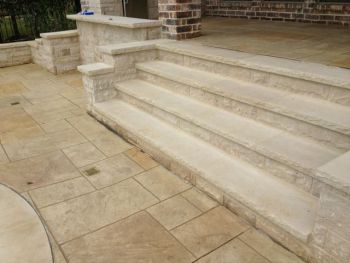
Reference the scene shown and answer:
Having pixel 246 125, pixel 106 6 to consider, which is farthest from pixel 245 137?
pixel 106 6

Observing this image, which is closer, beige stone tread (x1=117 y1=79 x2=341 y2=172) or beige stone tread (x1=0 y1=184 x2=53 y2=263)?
beige stone tread (x1=0 y1=184 x2=53 y2=263)

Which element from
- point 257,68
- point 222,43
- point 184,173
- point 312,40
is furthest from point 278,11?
point 184,173

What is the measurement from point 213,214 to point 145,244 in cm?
60

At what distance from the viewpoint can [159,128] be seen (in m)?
3.62

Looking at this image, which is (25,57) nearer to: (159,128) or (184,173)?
(159,128)

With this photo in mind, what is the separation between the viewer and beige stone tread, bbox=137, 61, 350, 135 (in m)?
2.55

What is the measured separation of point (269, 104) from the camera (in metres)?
2.89

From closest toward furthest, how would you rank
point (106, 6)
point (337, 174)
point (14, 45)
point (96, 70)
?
point (337, 174)
point (96, 70)
point (106, 6)
point (14, 45)

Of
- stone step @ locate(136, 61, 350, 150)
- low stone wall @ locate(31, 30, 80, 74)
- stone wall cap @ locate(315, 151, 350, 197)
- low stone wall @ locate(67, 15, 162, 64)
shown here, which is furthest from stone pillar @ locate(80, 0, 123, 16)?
stone wall cap @ locate(315, 151, 350, 197)

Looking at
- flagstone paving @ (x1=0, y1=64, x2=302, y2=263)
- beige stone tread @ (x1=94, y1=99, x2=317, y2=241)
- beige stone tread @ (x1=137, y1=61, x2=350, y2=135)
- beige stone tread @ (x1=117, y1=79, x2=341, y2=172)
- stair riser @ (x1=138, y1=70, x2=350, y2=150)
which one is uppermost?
beige stone tread @ (x1=137, y1=61, x2=350, y2=135)

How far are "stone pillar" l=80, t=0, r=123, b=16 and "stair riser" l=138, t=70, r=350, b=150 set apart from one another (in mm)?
3527

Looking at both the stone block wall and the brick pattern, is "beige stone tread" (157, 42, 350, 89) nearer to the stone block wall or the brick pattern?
the brick pattern

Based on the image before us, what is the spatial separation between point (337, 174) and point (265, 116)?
48.4 inches

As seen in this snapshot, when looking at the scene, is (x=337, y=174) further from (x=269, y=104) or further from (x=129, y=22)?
(x=129, y=22)
